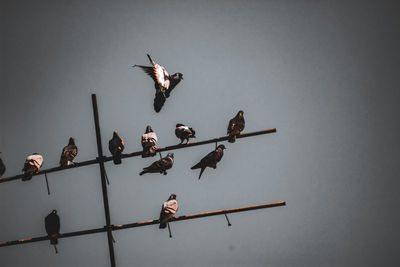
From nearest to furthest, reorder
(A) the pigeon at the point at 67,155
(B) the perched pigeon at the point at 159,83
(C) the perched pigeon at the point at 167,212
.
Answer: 1. (C) the perched pigeon at the point at 167,212
2. (B) the perched pigeon at the point at 159,83
3. (A) the pigeon at the point at 67,155

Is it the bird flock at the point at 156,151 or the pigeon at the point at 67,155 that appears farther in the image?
the pigeon at the point at 67,155

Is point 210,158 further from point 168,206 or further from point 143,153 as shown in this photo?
point 143,153

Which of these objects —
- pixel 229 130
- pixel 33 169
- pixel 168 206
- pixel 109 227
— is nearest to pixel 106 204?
pixel 109 227

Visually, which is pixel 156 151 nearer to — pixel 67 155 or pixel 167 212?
pixel 167 212

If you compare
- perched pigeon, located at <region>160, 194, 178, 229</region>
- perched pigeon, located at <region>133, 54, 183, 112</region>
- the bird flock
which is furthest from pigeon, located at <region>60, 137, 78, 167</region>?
perched pigeon, located at <region>160, 194, 178, 229</region>

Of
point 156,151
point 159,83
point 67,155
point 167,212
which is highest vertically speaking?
point 159,83

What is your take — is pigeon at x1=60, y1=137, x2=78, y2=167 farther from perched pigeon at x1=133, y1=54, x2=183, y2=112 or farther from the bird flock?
perched pigeon at x1=133, y1=54, x2=183, y2=112

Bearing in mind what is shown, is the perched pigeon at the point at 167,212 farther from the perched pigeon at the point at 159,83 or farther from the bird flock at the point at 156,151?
the perched pigeon at the point at 159,83

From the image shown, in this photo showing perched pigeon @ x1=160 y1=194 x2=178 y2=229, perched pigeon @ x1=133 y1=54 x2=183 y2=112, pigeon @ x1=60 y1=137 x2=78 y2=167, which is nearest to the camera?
perched pigeon @ x1=160 y1=194 x2=178 y2=229

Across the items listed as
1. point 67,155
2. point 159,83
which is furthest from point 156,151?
point 67,155

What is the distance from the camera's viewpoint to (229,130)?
5.21 meters

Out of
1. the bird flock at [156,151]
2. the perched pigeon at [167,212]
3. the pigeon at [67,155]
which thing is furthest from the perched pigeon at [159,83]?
the pigeon at [67,155]

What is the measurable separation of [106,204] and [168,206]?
112cm

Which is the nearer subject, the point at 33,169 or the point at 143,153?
the point at 143,153
